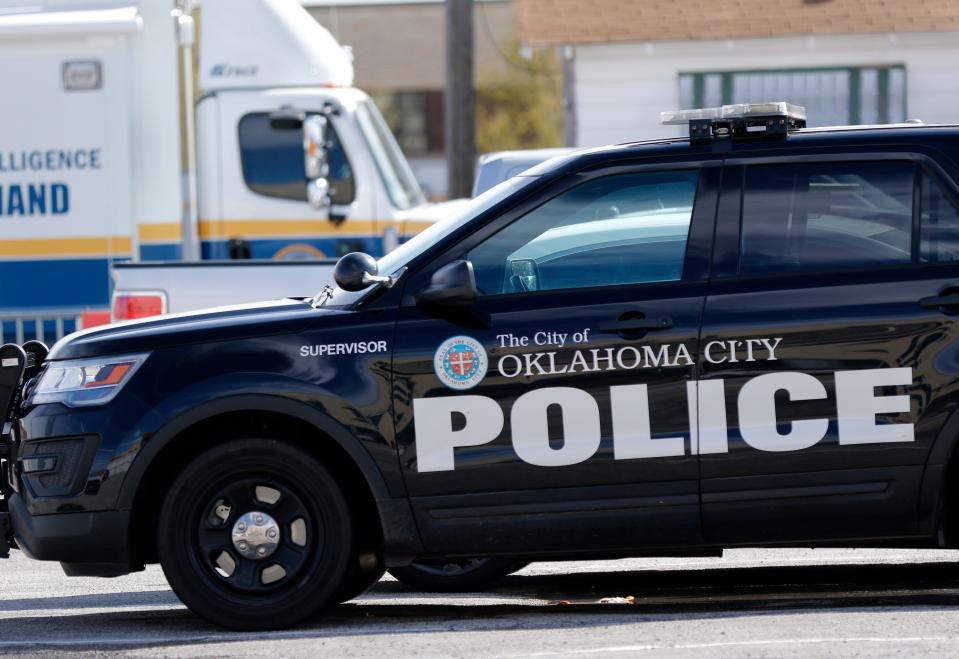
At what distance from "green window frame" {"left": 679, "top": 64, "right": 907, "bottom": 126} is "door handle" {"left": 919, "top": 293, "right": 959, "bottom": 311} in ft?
37.0

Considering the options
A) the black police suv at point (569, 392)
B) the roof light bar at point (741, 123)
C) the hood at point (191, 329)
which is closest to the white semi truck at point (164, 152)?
the hood at point (191, 329)

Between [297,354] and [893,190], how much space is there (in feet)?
7.59

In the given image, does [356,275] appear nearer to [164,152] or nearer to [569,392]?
[569,392]

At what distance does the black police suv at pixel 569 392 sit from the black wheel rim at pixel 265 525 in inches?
0.5

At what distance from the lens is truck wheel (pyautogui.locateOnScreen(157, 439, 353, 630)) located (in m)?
5.88

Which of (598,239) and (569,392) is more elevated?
(598,239)

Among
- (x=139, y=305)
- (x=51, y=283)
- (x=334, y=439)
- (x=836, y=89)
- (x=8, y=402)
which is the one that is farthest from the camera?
(x=836, y=89)

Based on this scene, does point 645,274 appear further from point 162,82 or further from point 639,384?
point 162,82

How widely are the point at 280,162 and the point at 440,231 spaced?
6509 mm

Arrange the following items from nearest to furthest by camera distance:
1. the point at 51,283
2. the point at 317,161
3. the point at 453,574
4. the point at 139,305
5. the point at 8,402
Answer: the point at 8,402 < the point at 453,574 < the point at 139,305 < the point at 51,283 < the point at 317,161

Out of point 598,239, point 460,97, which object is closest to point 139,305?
point 598,239

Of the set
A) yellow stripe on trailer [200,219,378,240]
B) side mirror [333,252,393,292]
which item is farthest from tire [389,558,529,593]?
yellow stripe on trailer [200,219,378,240]

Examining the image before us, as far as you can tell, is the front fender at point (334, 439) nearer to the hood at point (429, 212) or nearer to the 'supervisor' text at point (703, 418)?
the 'supervisor' text at point (703, 418)

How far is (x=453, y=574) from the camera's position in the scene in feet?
22.9
